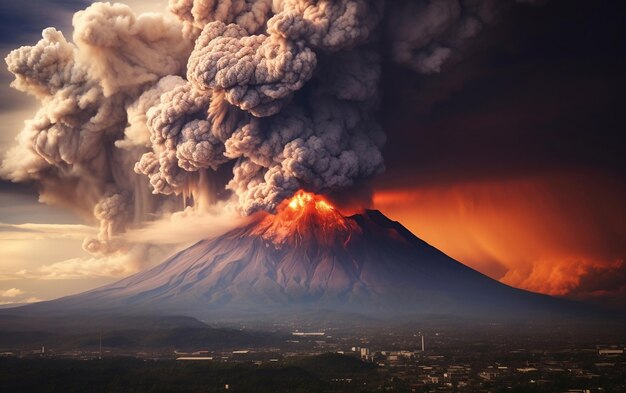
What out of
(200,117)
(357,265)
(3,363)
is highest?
(200,117)

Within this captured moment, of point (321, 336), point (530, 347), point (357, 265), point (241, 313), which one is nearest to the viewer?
point (530, 347)

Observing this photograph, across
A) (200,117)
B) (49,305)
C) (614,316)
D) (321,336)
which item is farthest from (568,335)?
(49,305)

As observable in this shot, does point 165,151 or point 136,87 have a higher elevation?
point 136,87

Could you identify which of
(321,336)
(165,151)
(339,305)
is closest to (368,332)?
(321,336)

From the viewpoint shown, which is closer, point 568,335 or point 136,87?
point 136,87

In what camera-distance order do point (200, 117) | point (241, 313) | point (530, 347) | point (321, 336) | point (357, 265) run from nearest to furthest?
point (200, 117) < point (530, 347) < point (321, 336) < point (241, 313) < point (357, 265)

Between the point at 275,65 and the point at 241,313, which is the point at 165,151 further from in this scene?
the point at 241,313

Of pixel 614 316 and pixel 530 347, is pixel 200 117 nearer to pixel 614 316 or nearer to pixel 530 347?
pixel 530 347

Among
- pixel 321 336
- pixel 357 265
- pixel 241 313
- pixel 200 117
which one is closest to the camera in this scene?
pixel 200 117

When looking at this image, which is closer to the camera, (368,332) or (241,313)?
(368,332)
